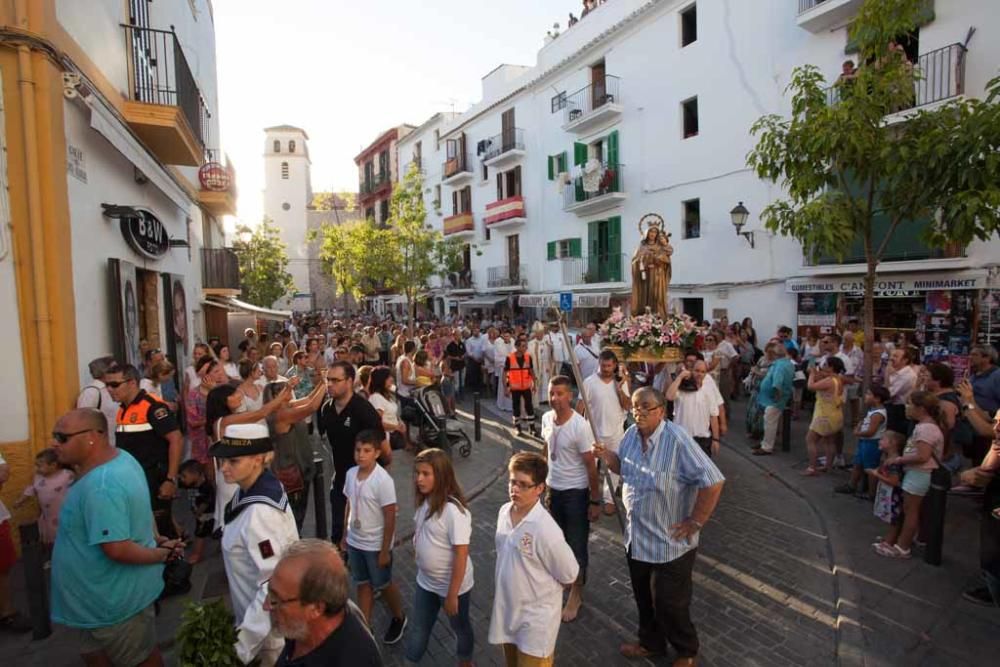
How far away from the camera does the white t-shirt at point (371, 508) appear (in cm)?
382

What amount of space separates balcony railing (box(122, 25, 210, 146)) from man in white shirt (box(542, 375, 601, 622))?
755 centimetres

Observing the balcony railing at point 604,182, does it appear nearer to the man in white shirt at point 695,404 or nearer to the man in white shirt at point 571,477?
the man in white shirt at point 695,404

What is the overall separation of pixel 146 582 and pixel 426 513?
155cm

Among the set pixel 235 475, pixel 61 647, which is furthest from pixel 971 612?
pixel 61 647

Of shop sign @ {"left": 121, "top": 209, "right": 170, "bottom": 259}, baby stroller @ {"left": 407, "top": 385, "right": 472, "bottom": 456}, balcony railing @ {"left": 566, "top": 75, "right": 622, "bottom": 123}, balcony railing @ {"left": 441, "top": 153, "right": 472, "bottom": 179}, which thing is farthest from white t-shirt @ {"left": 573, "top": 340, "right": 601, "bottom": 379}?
balcony railing @ {"left": 441, "top": 153, "right": 472, "bottom": 179}

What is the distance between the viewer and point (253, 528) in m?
2.76

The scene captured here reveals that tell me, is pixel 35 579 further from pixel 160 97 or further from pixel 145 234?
pixel 160 97

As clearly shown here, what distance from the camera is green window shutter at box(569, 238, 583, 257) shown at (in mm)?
24047

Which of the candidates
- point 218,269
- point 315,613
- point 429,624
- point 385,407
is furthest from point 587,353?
point 218,269

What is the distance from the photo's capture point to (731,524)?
6.07 meters

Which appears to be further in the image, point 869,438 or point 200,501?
point 869,438

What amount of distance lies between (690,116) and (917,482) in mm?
16731

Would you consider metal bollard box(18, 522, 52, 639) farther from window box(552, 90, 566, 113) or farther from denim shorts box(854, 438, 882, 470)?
window box(552, 90, 566, 113)

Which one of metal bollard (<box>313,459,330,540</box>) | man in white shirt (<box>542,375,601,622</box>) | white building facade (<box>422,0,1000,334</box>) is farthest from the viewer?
white building facade (<box>422,0,1000,334</box>)
